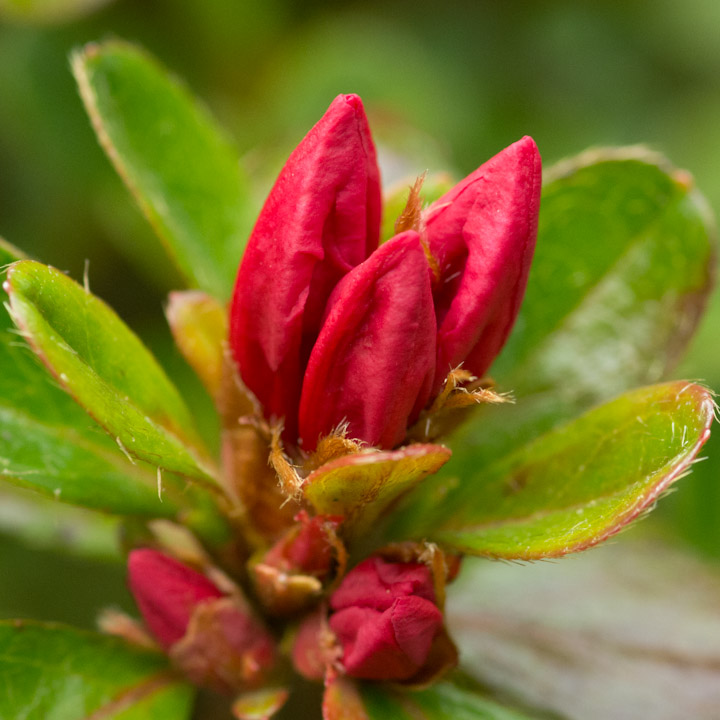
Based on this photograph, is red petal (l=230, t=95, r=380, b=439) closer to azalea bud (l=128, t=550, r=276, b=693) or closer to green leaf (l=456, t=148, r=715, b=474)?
azalea bud (l=128, t=550, r=276, b=693)

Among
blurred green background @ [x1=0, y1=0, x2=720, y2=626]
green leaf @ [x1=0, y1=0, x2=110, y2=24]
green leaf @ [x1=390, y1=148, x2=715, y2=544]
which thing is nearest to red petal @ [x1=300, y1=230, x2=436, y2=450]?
green leaf @ [x1=390, y1=148, x2=715, y2=544]

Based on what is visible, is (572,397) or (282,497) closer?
(282,497)

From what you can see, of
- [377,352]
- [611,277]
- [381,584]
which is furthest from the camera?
[611,277]

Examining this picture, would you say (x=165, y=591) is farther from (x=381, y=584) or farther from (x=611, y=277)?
(x=611, y=277)

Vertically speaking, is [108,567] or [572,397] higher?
[572,397]

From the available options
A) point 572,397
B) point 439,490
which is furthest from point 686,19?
point 439,490

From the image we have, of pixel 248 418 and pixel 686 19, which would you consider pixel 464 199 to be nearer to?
pixel 248 418

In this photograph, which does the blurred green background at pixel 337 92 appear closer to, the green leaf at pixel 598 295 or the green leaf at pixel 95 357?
the green leaf at pixel 598 295

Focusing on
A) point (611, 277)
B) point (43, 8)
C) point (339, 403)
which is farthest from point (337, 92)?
point (339, 403)
